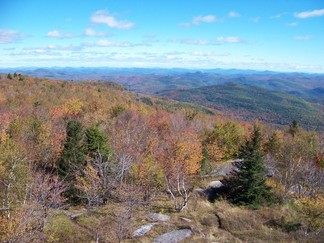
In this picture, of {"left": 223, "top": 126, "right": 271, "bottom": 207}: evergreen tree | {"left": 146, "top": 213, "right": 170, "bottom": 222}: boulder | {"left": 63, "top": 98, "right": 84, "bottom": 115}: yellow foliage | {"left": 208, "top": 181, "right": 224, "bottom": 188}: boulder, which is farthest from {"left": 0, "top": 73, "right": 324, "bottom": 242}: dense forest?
{"left": 63, "top": 98, "right": 84, "bottom": 115}: yellow foliage

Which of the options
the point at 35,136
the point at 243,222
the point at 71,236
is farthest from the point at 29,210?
the point at 35,136

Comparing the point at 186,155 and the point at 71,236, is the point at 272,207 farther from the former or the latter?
the point at 71,236

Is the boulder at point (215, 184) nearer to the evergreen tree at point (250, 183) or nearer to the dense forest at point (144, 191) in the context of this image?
the dense forest at point (144, 191)

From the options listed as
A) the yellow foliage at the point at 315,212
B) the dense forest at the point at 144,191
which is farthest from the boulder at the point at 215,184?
the yellow foliage at the point at 315,212

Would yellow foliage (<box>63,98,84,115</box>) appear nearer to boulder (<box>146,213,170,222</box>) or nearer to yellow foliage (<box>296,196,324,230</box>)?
boulder (<box>146,213,170,222</box>)

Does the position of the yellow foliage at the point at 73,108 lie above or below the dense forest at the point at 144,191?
above
